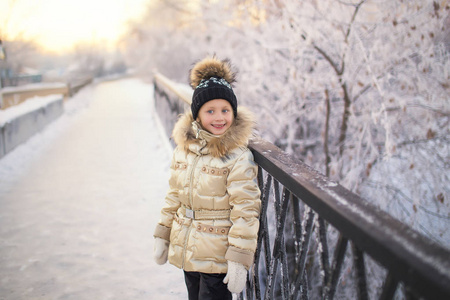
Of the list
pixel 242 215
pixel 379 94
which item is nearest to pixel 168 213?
pixel 242 215

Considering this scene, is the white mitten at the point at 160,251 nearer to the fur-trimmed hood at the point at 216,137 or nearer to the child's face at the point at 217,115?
the fur-trimmed hood at the point at 216,137

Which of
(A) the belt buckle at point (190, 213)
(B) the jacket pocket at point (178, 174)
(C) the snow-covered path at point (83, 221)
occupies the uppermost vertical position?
(B) the jacket pocket at point (178, 174)

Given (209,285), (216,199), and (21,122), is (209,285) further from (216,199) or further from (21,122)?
(21,122)

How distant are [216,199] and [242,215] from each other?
0.64 feet


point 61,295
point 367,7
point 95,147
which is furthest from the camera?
point 95,147

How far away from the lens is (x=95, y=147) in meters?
7.18

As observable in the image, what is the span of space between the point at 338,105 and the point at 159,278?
15.0 feet

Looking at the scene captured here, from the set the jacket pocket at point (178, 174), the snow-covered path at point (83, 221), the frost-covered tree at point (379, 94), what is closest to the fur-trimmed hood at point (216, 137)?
the jacket pocket at point (178, 174)

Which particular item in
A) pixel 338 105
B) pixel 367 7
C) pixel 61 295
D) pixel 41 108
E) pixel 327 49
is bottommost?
pixel 61 295

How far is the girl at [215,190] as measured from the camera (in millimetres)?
1571

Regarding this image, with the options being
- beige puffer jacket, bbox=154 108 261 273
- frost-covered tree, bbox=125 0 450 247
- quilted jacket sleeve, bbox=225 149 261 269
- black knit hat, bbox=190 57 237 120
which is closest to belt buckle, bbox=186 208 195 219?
beige puffer jacket, bbox=154 108 261 273

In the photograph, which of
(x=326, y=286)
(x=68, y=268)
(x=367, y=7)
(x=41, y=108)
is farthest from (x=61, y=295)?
(x=41, y=108)

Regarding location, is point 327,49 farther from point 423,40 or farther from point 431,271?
point 431,271

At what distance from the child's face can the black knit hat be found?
0.03 m
